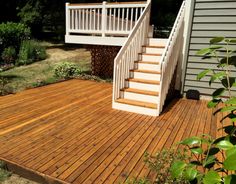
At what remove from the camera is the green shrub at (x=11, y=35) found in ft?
39.8

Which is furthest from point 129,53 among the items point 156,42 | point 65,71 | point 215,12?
point 65,71

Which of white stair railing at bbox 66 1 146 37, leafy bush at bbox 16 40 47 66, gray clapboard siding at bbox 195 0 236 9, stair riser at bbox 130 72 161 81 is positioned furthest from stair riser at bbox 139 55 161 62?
leafy bush at bbox 16 40 47 66

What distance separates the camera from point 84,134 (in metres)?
3.78

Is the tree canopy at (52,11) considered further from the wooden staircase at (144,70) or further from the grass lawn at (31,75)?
the wooden staircase at (144,70)

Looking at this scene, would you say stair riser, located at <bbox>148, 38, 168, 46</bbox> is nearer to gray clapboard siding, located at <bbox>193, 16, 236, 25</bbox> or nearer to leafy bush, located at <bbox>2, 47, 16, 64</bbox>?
gray clapboard siding, located at <bbox>193, 16, 236, 25</bbox>

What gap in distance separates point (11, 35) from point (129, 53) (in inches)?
370

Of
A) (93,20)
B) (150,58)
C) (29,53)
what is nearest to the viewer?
(150,58)

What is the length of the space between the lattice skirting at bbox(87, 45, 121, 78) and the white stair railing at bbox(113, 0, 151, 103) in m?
2.43

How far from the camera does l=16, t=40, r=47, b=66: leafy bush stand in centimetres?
1165

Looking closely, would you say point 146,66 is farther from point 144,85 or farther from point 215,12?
point 215,12

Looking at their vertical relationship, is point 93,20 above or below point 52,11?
below

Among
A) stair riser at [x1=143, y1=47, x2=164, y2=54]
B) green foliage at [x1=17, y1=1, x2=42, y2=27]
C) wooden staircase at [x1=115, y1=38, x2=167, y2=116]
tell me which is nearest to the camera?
wooden staircase at [x1=115, y1=38, x2=167, y2=116]

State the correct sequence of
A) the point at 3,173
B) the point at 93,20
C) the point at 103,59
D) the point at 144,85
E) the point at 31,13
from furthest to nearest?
the point at 31,13 < the point at 103,59 < the point at 93,20 < the point at 144,85 < the point at 3,173

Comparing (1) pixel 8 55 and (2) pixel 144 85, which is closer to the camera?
(2) pixel 144 85
